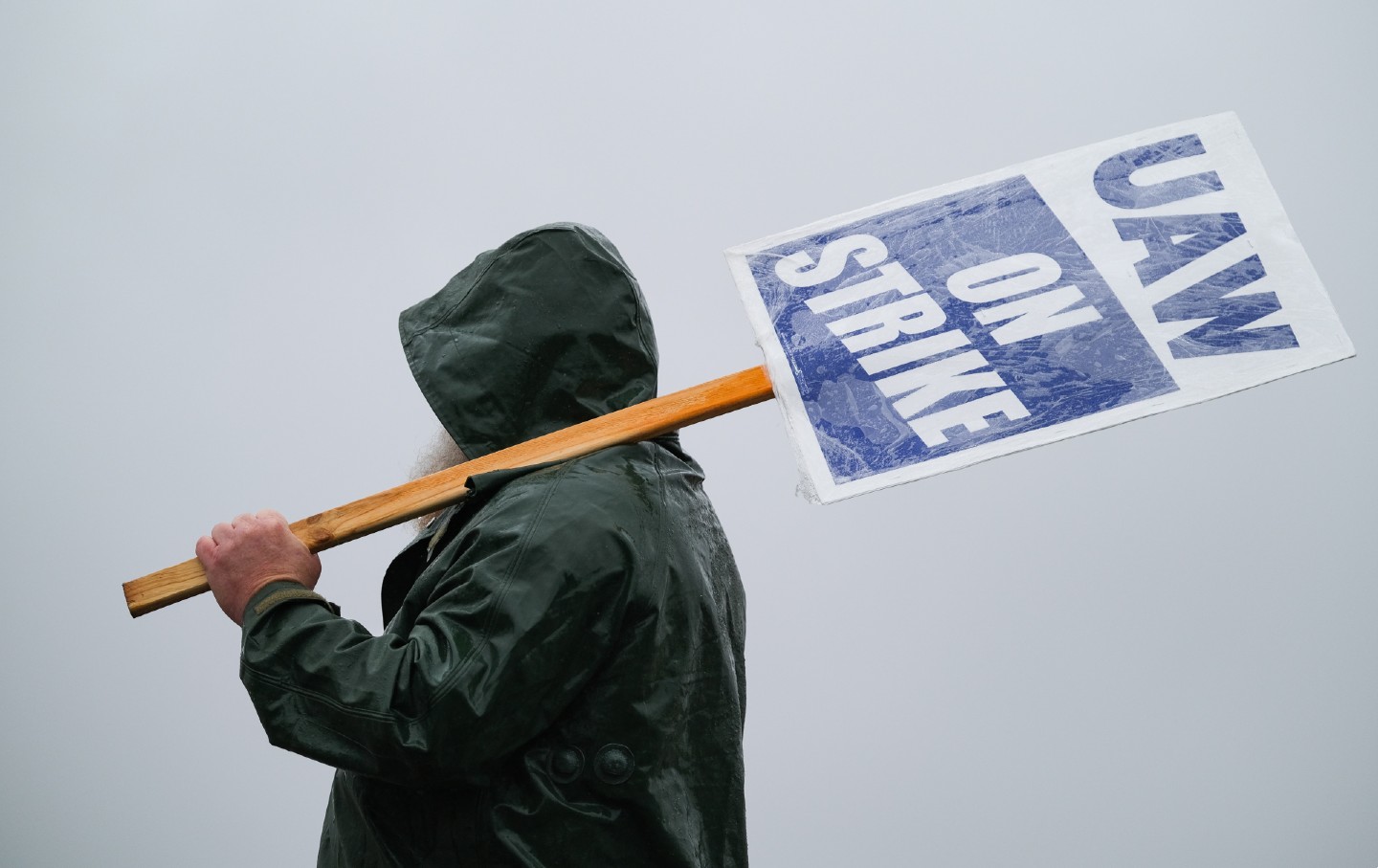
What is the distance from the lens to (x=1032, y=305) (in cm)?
122

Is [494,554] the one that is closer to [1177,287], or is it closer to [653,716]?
[653,716]

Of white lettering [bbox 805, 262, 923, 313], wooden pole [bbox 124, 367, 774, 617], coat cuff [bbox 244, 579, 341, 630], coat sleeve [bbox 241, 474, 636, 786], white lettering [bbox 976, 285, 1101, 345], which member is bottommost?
coat sleeve [bbox 241, 474, 636, 786]

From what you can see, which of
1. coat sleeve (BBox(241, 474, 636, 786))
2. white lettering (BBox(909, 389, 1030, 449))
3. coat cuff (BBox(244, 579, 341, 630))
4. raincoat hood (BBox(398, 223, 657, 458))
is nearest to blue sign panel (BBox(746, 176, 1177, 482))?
white lettering (BBox(909, 389, 1030, 449))

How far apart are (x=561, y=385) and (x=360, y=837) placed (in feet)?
1.44

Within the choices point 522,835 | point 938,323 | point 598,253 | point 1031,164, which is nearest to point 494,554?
point 522,835

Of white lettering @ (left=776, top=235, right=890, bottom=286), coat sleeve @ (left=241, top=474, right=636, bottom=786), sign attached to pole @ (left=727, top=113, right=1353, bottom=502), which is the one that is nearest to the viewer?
coat sleeve @ (left=241, top=474, right=636, bottom=786)

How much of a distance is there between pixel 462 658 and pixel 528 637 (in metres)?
0.05

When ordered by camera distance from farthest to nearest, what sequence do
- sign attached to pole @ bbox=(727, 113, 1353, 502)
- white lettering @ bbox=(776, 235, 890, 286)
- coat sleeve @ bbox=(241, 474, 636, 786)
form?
white lettering @ bbox=(776, 235, 890, 286) → sign attached to pole @ bbox=(727, 113, 1353, 502) → coat sleeve @ bbox=(241, 474, 636, 786)

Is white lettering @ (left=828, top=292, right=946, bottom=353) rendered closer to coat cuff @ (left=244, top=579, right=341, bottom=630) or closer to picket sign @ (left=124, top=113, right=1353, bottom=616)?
picket sign @ (left=124, top=113, right=1353, bottom=616)

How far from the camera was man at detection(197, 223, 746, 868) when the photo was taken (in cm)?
100

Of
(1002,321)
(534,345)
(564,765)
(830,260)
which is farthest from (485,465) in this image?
(1002,321)

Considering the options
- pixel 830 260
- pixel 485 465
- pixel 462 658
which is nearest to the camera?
pixel 462 658

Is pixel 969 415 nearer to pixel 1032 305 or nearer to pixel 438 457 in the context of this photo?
pixel 1032 305

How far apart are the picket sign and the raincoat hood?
0.05 meters
